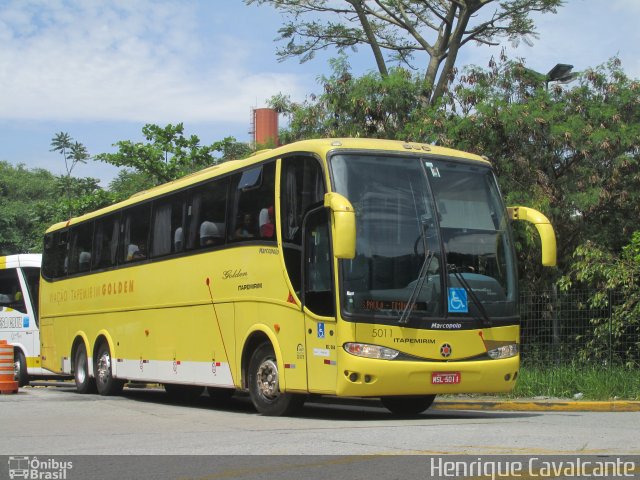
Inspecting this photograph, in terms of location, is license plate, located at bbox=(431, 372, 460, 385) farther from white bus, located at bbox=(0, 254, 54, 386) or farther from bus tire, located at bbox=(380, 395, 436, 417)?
white bus, located at bbox=(0, 254, 54, 386)

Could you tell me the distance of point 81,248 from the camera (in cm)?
2014

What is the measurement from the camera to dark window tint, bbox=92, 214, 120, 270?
1836 centimetres

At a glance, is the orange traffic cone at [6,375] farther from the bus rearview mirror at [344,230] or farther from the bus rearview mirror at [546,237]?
the bus rearview mirror at [546,237]

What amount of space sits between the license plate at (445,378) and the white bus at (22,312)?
15.3 m

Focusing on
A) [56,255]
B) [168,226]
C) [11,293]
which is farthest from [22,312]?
[168,226]

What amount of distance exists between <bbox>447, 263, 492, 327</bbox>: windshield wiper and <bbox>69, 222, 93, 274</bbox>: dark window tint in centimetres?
1022

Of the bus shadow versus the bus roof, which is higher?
the bus roof

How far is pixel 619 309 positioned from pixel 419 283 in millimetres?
7399

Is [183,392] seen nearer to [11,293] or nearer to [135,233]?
[135,233]

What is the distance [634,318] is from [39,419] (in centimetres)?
1080

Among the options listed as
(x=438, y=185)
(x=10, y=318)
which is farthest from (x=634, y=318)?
(x=10, y=318)

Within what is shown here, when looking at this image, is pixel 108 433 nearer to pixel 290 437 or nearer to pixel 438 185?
pixel 290 437

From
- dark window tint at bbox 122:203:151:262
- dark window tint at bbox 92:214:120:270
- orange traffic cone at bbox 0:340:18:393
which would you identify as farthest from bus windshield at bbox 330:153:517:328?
orange traffic cone at bbox 0:340:18:393

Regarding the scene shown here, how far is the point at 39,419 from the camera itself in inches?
497
